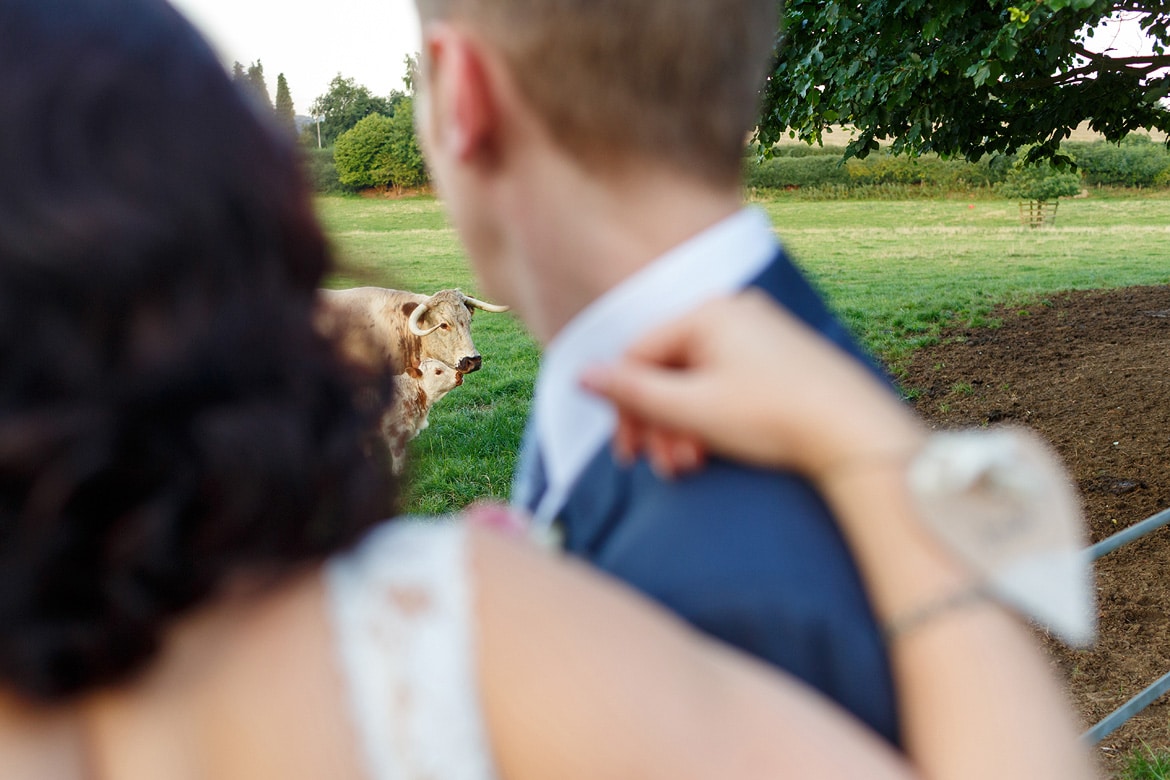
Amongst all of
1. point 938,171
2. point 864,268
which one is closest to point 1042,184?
point 938,171

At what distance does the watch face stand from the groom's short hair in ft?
1.16

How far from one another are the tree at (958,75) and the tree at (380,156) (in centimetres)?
3897

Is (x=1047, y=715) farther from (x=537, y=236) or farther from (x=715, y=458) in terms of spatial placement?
(x=537, y=236)

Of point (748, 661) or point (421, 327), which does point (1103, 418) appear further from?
point (748, 661)

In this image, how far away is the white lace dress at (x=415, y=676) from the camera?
2.29ft

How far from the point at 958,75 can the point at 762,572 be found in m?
5.13

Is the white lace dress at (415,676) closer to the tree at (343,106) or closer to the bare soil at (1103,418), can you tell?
the bare soil at (1103,418)

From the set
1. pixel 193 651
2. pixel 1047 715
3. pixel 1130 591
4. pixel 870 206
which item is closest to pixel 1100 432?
pixel 1130 591

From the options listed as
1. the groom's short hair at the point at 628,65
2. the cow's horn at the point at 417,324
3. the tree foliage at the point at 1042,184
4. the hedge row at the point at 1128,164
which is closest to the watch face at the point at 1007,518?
the groom's short hair at the point at 628,65

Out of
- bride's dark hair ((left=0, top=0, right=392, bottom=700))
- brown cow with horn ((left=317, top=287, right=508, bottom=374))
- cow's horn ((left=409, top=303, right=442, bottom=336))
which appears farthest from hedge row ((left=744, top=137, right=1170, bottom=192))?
bride's dark hair ((left=0, top=0, right=392, bottom=700))

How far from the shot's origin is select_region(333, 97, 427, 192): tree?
4466 centimetres

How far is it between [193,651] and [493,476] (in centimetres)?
608

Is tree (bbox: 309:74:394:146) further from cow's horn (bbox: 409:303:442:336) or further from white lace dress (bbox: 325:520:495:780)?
white lace dress (bbox: 325:520:495:780)

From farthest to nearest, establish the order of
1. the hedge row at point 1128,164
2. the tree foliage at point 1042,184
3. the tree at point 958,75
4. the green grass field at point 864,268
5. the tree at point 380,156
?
1. the tree at point 380,156
2. the hedge row at point 1128,164
3. the tree foliage at point 1042,184
4. the green grass field at point 864,268
5. the tree at point 958,75
